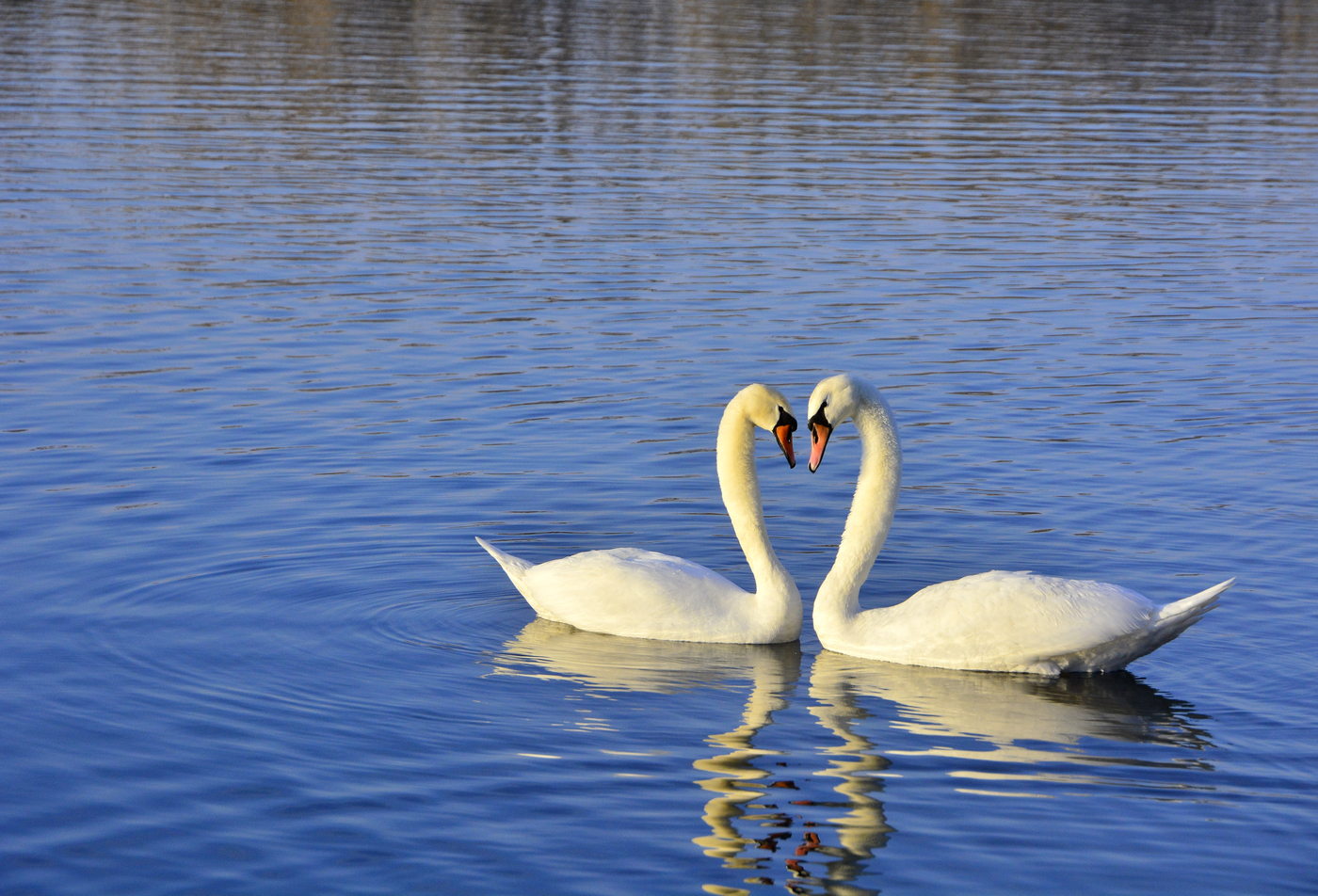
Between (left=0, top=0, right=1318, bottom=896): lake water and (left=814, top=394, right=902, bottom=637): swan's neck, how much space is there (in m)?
0.33

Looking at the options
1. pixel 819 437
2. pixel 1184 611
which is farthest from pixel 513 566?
pixel 1184 611

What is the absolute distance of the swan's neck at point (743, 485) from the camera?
9195 millimetres

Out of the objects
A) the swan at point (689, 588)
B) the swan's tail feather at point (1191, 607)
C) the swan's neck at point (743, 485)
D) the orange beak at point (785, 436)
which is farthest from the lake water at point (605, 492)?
the orange beak at point (785, 436)

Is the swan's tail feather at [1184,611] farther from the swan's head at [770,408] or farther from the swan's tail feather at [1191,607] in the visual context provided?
the swan's head at [770,408]

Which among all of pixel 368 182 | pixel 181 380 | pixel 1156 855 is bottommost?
pixel 1156 855

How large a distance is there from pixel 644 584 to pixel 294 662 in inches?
75.6

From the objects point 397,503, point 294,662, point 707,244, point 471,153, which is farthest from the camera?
point 471,153

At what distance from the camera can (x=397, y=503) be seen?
1128cm

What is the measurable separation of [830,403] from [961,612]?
4.53ft

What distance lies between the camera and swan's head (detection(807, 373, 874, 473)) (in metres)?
8.93

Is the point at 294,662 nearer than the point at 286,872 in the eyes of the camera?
No

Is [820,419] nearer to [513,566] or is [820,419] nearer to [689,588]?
[689,588]

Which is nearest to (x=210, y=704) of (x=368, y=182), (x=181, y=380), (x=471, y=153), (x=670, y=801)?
(x=670, y=801)

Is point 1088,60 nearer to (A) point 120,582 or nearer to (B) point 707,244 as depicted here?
(B) point 707,244
